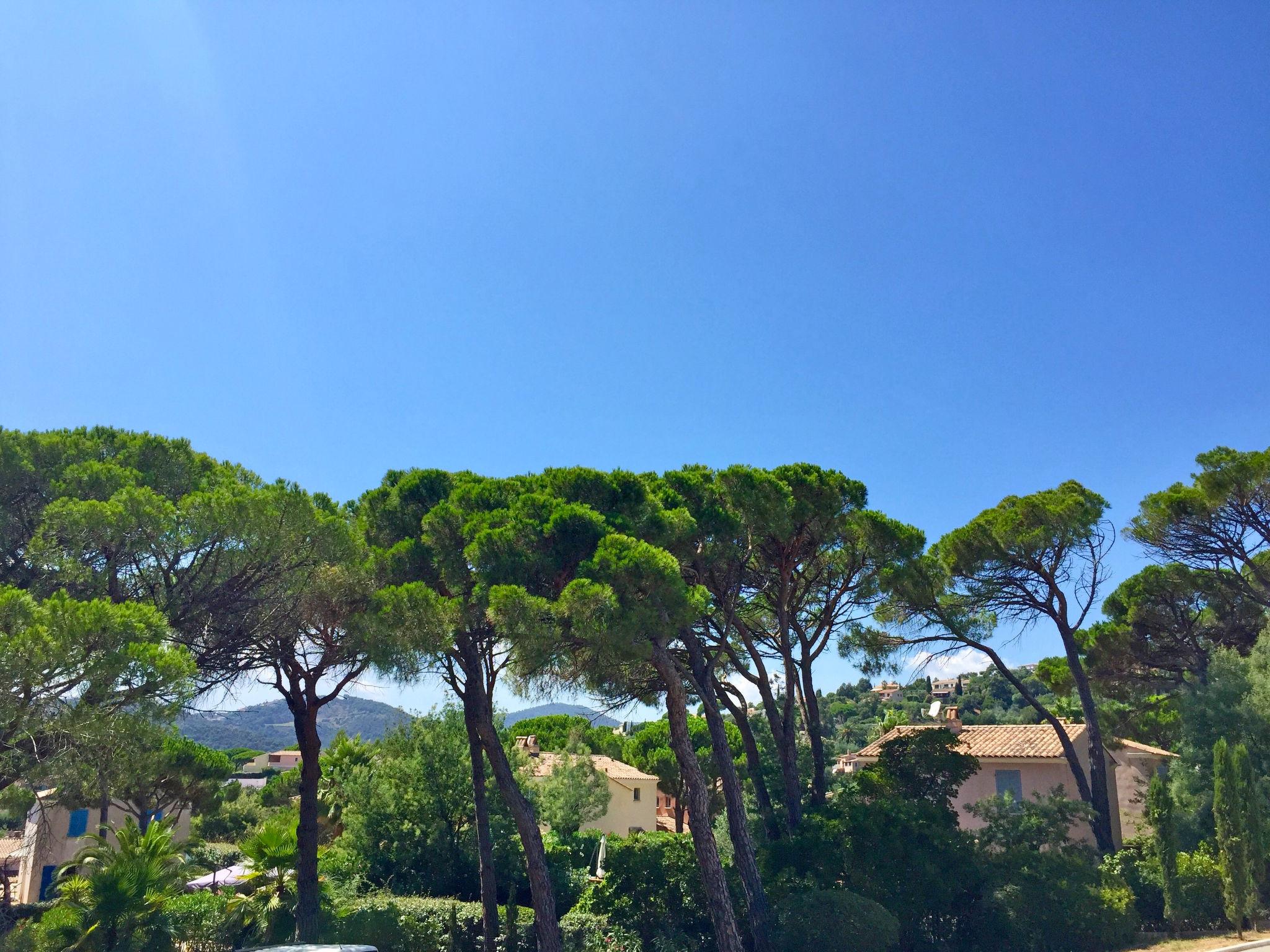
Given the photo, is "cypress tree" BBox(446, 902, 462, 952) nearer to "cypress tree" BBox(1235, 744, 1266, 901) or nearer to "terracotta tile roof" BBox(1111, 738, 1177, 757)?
"cypress tree" BBox(1235, 744, 1266, 901)

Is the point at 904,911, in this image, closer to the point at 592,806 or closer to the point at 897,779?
the point at 897,779

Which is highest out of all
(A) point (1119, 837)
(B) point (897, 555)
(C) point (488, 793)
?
(B) point (897, 555)

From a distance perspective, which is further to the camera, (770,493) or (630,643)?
(770,493)

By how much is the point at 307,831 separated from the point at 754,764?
8106 millimetres

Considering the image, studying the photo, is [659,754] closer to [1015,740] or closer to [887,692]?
[1015,740]

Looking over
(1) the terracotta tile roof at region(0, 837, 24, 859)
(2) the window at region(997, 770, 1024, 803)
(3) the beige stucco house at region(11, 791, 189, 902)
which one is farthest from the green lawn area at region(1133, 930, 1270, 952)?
(1) the terracotta tile roof at region(0, 837, 24, 859)

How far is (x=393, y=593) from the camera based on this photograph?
37.9 ft

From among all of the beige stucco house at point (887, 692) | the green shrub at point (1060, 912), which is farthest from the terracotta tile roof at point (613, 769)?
the beige stucco house at point (887, 692)

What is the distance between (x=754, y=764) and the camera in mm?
15766

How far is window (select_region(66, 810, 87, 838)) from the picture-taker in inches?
1200

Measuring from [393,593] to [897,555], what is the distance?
9.70m

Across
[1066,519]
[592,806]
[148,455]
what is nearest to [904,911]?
[1066,519]

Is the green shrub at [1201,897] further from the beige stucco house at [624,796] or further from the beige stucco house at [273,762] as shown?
the beige stucco house at [273,762]

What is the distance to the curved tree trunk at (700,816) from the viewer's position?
11148mm
